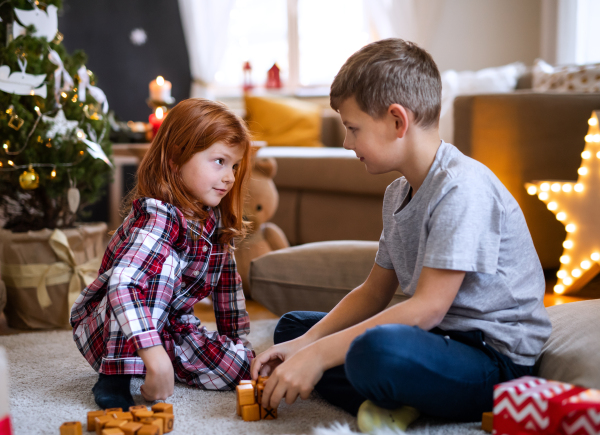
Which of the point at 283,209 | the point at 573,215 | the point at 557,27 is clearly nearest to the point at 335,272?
the point at 573,215

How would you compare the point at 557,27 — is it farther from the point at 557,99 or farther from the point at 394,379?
the point at 394,379

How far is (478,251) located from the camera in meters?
0.84

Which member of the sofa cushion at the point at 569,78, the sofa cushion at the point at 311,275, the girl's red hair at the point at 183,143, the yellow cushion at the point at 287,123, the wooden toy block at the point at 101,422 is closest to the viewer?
the wooden toy block at the point at 101,422

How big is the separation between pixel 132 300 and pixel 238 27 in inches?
125

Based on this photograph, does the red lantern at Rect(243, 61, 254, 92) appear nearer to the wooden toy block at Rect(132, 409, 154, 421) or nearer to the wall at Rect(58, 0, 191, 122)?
the wall at Rect(58, 0, 191, 122)

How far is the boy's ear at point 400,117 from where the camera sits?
88cm

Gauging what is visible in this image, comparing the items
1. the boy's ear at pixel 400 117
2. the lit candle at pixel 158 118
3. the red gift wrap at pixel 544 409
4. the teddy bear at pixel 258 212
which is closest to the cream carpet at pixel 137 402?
the red gift wrap at pixel 544 409

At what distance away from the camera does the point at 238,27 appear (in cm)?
377

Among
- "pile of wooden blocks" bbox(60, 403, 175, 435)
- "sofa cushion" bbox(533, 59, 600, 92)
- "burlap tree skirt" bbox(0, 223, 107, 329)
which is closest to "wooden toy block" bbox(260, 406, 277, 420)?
"pile of wooden blocks" bbox(60, 403, 175, 435)

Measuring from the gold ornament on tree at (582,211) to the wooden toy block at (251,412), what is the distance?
108 cm

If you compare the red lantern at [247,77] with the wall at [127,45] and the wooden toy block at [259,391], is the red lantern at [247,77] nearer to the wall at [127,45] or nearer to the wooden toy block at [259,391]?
the wall at [127,45]

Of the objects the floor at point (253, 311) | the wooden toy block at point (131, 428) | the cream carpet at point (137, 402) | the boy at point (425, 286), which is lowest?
the floor at point (253, 311)

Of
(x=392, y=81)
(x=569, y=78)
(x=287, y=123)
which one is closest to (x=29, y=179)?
(x=392, y=81)

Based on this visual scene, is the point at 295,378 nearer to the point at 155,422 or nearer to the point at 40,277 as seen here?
the point at 155,422
